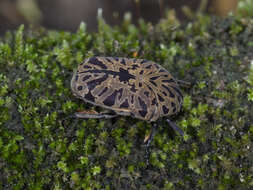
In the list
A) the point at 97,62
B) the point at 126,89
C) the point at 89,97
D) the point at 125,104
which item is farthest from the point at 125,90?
the point at 97,62

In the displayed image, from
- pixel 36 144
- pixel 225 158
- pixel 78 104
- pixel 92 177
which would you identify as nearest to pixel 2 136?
pixel 36 144

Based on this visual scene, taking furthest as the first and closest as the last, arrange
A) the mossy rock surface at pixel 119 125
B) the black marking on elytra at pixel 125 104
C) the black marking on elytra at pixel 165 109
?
the black marking on elytra at pixel 165 109, the black marking on elytra at pixel 125 104, the mossy rock surface at pixel 119 125

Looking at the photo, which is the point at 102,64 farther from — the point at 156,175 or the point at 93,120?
the point at 156,175

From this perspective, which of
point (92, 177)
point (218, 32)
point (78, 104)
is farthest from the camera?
point (218, 32)

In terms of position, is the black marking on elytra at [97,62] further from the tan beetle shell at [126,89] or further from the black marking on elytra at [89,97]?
the black marking on elytra at [89,97]

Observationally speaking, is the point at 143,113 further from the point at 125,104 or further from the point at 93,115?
the point at 93,115

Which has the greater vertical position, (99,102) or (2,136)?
(99,102)

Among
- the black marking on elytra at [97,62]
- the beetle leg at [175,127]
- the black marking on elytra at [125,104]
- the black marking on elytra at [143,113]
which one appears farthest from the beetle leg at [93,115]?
the beetle leg at [175,127]
